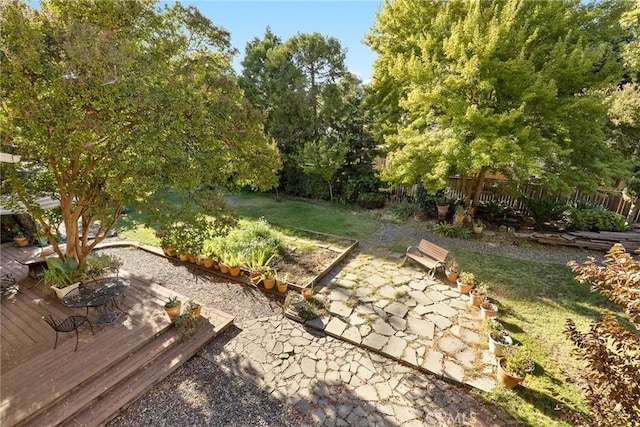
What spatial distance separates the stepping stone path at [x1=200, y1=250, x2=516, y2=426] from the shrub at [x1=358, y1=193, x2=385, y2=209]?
7.67m

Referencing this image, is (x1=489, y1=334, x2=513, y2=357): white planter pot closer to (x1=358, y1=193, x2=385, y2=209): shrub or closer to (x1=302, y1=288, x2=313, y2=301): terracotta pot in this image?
(x1=302, y1=288, x2=313, y2=301): terracotta pot

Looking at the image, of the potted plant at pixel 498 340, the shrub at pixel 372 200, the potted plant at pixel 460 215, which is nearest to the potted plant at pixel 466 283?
the potted plant at pixel 498 340

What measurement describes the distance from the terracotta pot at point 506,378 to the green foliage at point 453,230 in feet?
21.3

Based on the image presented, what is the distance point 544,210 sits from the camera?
10453mm

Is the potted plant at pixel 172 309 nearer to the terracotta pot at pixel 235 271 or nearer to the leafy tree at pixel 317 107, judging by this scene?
the terracotta pot at pixel 235 271

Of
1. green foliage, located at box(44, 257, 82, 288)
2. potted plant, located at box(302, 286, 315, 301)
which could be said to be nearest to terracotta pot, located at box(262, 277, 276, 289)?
potted plant, located at box(302, 286, 315, 301)

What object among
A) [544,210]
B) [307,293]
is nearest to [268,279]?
[307,293]

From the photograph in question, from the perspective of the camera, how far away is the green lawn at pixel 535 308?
4145 mm

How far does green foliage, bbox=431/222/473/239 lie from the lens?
1036cm

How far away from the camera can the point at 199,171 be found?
185 inches

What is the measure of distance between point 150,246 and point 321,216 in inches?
276

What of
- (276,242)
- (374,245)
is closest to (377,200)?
(374,245)

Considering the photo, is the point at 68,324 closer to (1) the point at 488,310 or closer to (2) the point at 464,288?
(1) the point at 488,310

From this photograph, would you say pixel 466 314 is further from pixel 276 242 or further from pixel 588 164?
pixel 588 164
